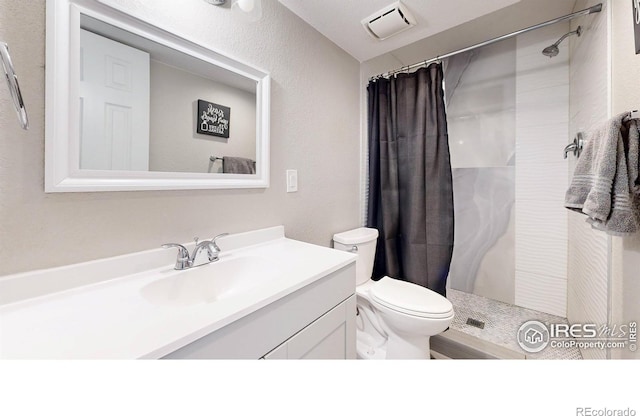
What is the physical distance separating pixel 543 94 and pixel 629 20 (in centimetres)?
102

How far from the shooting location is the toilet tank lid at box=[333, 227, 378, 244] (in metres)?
1.56

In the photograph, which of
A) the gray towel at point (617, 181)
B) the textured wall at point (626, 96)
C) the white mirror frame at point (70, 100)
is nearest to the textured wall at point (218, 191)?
the white mirror frame at point (70, 100)

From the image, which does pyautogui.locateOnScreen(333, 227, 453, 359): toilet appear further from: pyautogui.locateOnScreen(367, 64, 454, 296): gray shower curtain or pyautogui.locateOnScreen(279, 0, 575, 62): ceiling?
pyautogui.locateOnScreen(279, 0, 575, 62): ceiling

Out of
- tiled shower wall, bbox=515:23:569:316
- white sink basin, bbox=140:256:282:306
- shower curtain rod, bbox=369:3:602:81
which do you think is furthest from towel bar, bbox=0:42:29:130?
tiled shower wall, bbox=515:23:569:316

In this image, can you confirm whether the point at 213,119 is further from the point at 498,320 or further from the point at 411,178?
the point at 498,320

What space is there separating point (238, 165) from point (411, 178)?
3.93 ft

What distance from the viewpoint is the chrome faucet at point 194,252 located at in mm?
862

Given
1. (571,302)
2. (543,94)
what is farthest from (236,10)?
(571,302)

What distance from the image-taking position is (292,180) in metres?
1.35

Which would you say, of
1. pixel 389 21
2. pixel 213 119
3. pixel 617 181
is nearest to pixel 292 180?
pixel 213 119

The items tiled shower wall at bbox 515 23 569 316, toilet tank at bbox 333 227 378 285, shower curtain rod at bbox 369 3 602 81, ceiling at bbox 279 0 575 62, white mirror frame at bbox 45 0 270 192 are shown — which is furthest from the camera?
tiled shower wall at bbox 515 23 569 316

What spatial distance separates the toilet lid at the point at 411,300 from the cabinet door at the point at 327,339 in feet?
1.10

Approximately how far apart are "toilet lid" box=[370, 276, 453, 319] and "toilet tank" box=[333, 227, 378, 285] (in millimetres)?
148

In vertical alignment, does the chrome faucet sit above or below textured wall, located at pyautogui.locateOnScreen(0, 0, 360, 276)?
below
